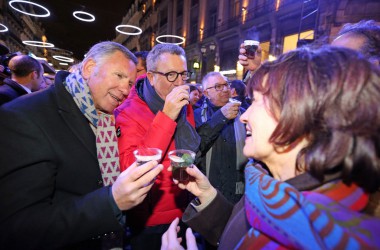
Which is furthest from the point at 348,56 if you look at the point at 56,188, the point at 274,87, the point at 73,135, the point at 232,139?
the point at 232,139

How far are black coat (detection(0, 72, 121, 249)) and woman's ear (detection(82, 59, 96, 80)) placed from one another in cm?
44

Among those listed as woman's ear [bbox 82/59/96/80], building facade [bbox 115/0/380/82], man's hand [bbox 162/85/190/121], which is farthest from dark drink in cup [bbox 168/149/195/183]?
building facade [bbox 115/0/380/82]

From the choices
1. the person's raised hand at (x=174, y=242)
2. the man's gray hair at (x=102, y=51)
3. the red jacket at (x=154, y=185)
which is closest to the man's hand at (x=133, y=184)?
the person's raised hand at (x=174, y=242)

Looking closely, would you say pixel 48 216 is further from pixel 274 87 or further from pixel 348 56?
pixel 348 56

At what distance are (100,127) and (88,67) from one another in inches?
21.2

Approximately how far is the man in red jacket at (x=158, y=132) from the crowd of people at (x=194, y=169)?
1 centimetres

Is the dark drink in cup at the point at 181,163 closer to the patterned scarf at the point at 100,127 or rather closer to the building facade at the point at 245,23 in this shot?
the patterned scarf at the point at 100,127

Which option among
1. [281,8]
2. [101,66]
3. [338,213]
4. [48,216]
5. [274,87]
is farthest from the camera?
[281,8]

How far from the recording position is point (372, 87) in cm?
86

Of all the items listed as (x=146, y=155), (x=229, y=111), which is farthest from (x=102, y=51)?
(x=229, y=111)

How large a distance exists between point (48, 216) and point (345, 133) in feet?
5.20

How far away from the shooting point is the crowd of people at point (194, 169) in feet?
2.85

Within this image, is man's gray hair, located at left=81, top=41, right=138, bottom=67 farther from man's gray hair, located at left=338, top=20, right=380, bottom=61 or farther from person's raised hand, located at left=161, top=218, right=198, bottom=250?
man's gray hair, located at left=338, top=20, right=380, bottom=61

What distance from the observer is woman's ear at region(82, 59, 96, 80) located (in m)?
1.84
